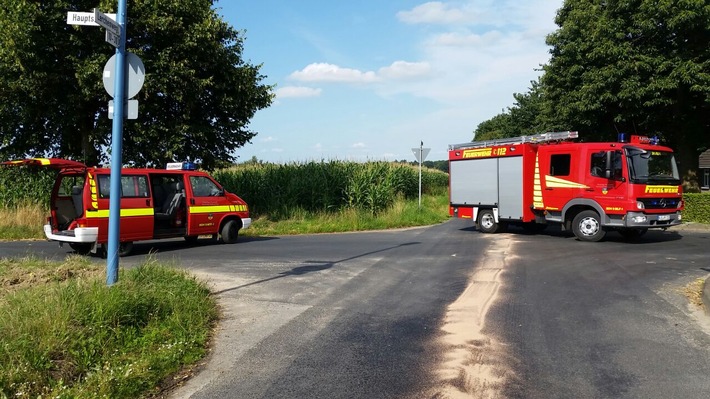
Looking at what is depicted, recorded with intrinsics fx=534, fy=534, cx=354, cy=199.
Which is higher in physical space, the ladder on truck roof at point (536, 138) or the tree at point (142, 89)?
the tree at point (142, 89)

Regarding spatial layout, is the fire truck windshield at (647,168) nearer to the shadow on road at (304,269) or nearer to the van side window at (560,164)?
the van side window at (560,164)

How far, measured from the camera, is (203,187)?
13.0 metres

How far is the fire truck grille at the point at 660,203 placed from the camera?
42.2 ft

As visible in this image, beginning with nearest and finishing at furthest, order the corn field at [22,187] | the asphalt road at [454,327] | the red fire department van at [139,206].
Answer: the asphalt road at [454,327] → the red fire department van at [139,206] → the corn field at [22,187]

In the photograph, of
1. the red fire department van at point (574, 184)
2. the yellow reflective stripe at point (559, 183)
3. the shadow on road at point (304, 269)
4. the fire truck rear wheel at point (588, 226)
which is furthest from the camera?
the yellow reflective stripe at point (559, 183)

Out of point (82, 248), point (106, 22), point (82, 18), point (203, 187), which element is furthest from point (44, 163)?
point (106, 22)

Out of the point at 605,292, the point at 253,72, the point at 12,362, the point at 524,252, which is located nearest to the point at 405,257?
the point at 524,252

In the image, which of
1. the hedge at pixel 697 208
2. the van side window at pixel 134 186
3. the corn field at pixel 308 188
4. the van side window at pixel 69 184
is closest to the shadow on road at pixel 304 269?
the van side window at pixel 134 186

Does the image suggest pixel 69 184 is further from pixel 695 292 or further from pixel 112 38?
pixel 695 292

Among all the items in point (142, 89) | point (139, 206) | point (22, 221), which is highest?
point (142, 89)

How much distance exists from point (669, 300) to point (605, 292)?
2.55 ft

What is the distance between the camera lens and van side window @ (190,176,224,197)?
12785mm

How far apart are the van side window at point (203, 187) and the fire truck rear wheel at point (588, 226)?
360 inches

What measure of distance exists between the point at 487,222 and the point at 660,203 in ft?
15.7
